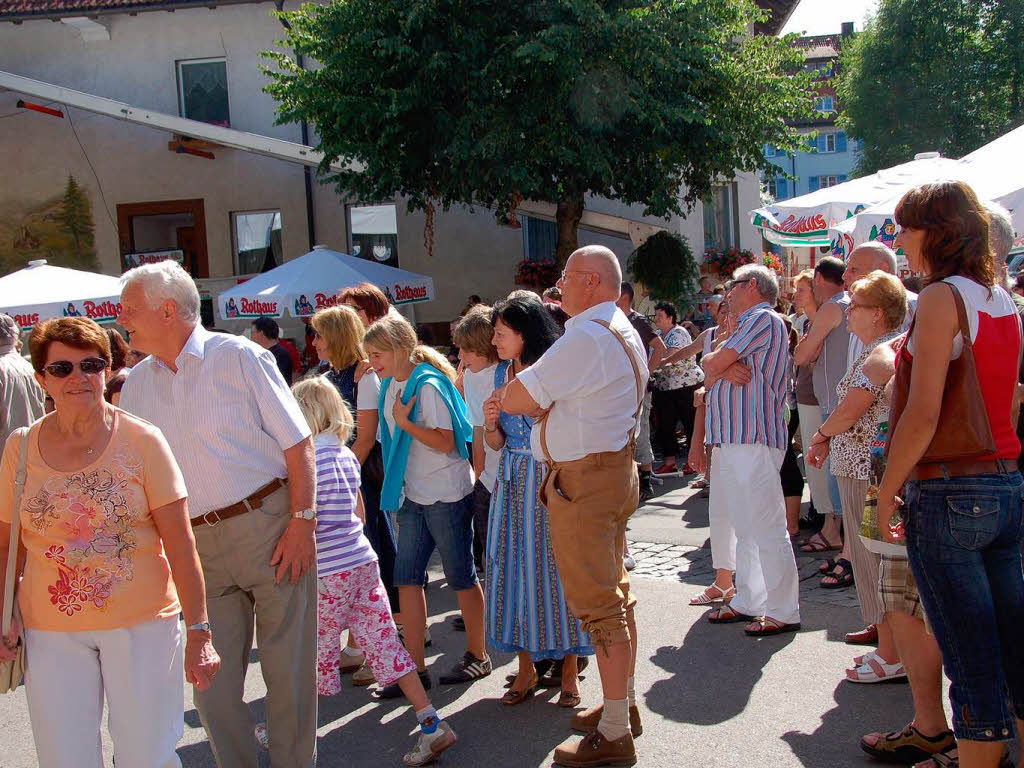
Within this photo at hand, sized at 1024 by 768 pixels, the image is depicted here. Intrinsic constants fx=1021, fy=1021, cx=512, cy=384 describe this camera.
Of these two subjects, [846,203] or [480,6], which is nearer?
[846,203]

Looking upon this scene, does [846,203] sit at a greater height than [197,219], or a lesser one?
lesser

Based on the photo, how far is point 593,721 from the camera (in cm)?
439

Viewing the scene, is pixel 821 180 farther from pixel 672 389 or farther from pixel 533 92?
pixel 672 389

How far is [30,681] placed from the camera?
3201 mm

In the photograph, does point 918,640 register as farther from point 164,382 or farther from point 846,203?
point 846,203

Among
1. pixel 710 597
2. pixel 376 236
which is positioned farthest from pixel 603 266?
pixel 376 236

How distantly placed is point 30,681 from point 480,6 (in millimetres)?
11712

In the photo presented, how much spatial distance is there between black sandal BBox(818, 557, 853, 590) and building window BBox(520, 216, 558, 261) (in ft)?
41.4

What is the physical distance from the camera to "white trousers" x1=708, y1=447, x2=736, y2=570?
233 inches

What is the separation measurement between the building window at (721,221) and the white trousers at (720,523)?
13430 mm

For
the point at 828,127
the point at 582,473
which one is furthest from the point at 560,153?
the point at 828,127

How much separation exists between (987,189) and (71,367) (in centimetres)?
565

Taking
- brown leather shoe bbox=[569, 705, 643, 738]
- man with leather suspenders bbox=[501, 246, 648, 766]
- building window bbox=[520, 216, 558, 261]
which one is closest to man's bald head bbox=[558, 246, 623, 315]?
man with leather suspenders bbox=[501, 246, 648, 766]

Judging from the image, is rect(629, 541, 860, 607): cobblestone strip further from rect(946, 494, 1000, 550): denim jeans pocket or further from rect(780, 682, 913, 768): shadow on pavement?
rect(946, 494, 1000, 550): denim jeans pocket
